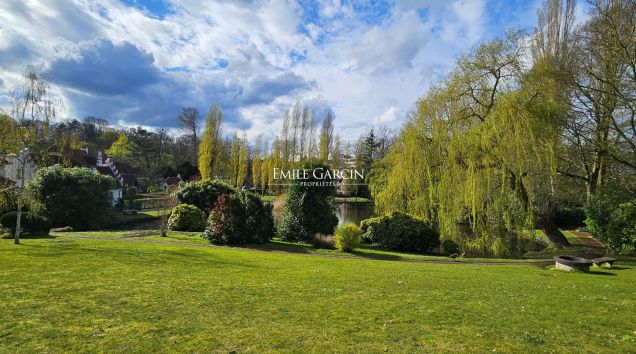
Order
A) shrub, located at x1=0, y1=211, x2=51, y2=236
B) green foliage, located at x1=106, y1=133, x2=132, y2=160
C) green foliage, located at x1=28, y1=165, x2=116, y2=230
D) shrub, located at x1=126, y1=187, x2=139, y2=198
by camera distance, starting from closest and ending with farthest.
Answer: shrub, located at x1=0, y1=211, x2=51, y2=236
green foliage, located at x1=28, y1=165, x2=116, y2=230
shrub, located at x1=126, y1=187, x2=139, y2=198
green foliage, located at x1=106, y1=133, x2=132, y2=160

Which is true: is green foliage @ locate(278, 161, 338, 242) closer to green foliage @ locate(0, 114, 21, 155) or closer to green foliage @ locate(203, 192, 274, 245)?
green foliage @ locate(203, 192, 274, 245)

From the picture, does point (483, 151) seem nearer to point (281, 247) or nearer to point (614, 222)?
point (614, 222)

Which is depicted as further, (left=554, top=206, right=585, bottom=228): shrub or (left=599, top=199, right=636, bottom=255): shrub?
(left=554, top=206, right=585, bottom=228): shrub

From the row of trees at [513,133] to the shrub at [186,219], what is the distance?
14398mm

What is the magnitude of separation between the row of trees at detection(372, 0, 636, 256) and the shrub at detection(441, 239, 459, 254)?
1.45 m

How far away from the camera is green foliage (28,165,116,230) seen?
26.0m

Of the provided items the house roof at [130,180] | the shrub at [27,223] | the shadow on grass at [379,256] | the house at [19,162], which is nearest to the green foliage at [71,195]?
the house at [19,162]

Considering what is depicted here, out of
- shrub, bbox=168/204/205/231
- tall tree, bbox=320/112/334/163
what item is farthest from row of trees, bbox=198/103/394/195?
shrub, bbox=168/204/205/231

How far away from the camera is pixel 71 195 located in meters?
26.4

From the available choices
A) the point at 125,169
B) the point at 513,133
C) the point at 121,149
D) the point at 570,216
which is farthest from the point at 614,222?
the point at 121,149

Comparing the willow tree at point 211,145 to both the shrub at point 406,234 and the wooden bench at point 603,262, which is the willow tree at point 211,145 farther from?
the wooden bench at point 603,262

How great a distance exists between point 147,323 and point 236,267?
5540mm

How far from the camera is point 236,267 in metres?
10.5

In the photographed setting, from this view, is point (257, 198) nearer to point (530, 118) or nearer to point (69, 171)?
point (530, 118)
